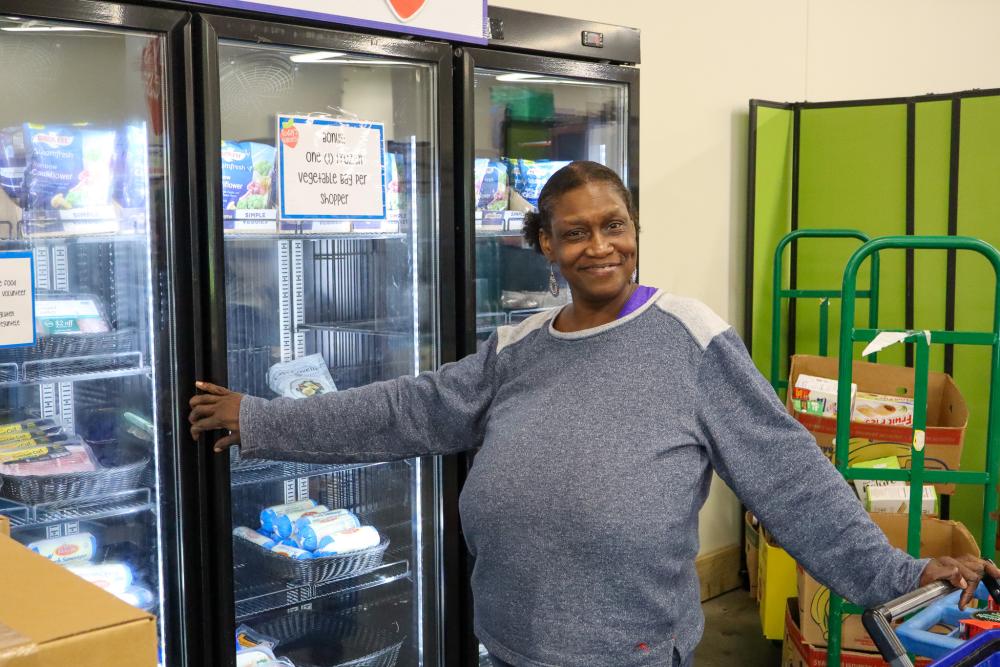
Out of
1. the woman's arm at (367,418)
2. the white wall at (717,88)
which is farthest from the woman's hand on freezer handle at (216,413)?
the white wall at (717,88)

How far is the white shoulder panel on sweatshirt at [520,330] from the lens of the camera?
2029 mm

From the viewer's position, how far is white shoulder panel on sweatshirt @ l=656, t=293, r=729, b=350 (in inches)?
71.8

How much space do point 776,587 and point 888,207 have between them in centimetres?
170

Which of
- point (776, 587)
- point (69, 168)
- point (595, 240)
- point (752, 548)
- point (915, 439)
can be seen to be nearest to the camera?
point (595, 240)

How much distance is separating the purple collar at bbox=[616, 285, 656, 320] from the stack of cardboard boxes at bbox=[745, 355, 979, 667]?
143cm

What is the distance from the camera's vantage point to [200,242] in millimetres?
2133

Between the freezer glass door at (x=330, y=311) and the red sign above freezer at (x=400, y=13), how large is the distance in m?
0.09

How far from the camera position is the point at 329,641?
9.01 feet

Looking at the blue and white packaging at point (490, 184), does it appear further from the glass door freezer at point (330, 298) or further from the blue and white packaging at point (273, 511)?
the blue and white packaging at point (273, 511)

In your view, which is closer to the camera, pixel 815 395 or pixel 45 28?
pixel 45 28

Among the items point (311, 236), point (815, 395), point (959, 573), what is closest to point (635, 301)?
point (959, 573)

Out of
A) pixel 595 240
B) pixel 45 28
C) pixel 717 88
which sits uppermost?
pixel 717 88

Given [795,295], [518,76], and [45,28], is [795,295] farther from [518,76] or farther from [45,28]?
[45,28]

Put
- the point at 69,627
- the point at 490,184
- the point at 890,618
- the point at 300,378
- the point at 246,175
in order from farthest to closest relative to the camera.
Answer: the point at 490,184, the point at 300,378, the point at 246,175, the point at 890,618, the point at 69,627
